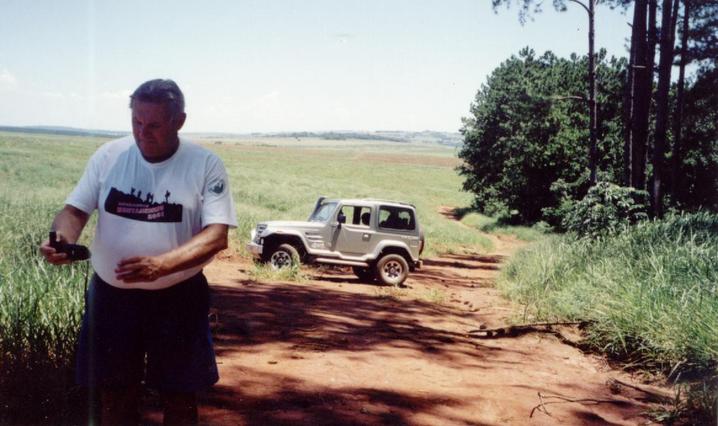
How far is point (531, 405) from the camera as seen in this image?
177 inches

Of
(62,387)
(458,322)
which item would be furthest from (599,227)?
(62,387)

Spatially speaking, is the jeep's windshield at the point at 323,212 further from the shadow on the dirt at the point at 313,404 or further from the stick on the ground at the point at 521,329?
the shadow on the dirt at the point at 313,404

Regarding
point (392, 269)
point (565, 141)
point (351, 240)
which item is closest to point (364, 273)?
point (392, 269)

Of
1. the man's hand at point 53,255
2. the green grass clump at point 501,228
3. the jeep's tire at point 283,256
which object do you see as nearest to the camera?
the man's hand at point 53,255

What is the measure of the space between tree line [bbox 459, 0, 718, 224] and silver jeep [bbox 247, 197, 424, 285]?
6.98m

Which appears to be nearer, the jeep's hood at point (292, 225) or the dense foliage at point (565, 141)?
the jeep's hood at point (292, 225)

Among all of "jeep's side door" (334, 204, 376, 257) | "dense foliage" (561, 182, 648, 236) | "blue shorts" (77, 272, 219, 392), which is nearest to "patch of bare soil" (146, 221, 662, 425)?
"blue shorts" (77, 272, 219, 392)

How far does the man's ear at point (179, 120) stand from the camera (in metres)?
2.56

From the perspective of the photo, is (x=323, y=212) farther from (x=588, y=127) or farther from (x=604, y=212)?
(x=588, y=127)

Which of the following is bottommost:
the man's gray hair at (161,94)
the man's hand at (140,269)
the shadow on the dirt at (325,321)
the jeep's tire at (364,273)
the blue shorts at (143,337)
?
the jeep's tire at (364,273)

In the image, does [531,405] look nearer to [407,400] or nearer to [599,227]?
[407,400]

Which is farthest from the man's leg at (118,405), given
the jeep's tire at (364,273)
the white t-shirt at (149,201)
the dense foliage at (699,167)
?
the dense foliage at (699,167)

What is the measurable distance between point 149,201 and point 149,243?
0.59ft

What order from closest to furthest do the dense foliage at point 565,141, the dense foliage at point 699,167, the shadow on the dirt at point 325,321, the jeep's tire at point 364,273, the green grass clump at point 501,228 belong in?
1. the shadow on the dirt at point 325,321
2. the jeep's tire at point 364,273
3. the dense foliage at point 565,141
4. the green grass clump at point 501,228
5. the dense foliage at point 699,167
